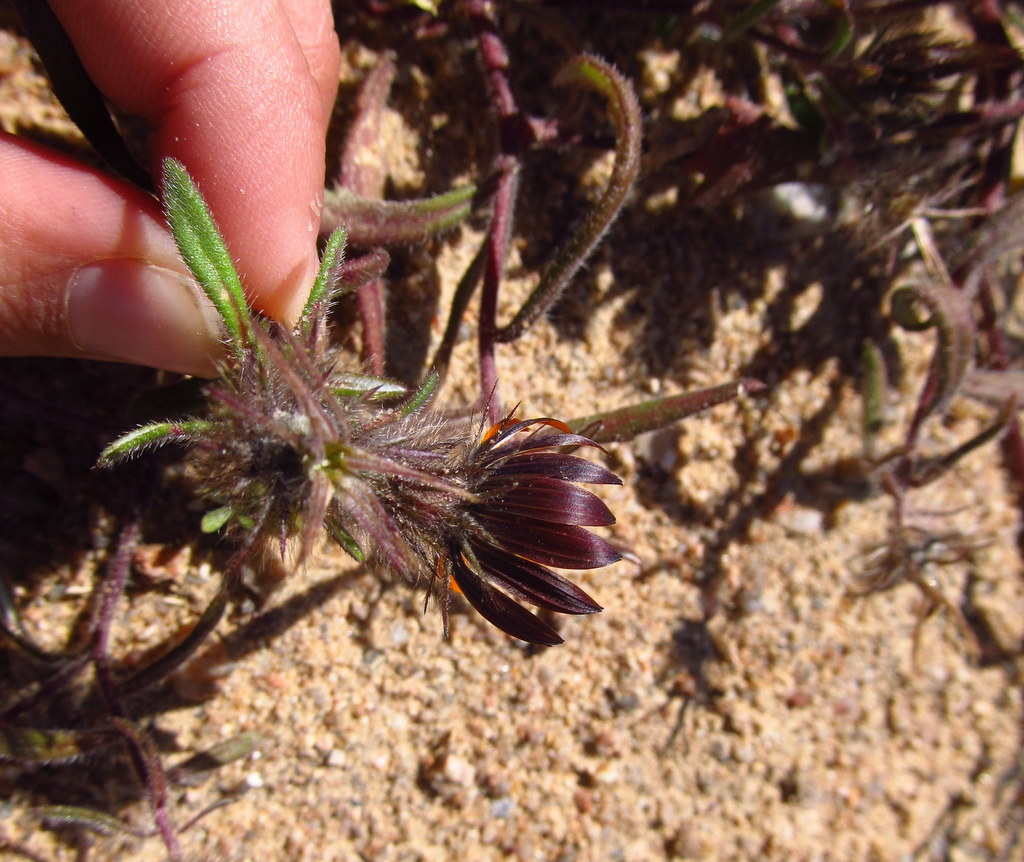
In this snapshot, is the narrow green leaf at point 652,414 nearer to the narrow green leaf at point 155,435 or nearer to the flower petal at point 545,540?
the flower petal at point 545,540

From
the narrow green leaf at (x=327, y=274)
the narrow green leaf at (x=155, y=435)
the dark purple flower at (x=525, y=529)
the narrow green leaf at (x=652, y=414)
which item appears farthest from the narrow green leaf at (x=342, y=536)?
the narrow green leaf at (x=652, y=414)

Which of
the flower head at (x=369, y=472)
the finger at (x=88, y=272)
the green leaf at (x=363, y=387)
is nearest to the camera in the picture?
the flower head at (x=369, y=472)

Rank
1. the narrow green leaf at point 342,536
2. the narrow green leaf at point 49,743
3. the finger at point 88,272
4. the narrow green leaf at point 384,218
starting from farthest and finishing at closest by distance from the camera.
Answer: the narrow green leaf at point 384,218
the narrow green leaf at point 49,743
the finger at point 88,272
the narrow green leaf at point 342,536

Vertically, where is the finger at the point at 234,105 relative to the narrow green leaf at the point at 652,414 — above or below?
above

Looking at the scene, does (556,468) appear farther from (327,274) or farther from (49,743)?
(49,743)

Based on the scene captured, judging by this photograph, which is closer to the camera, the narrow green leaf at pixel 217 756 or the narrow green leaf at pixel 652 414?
the narrow green leaf at pixel 652 414

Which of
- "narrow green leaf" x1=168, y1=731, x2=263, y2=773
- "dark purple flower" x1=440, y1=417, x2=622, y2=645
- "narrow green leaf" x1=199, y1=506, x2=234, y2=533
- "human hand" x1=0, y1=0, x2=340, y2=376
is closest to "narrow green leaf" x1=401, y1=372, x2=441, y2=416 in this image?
"dark purple flower" x1=440, y1=417, x2=622, y2=645

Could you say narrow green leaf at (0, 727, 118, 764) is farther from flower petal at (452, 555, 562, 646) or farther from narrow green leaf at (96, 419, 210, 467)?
flower petal at (452, 555, 562, 646)

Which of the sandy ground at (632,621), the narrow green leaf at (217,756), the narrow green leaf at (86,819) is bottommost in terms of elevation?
the narrow green leaf at (86,819)

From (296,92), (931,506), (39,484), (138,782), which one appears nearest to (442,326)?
(296,92)
